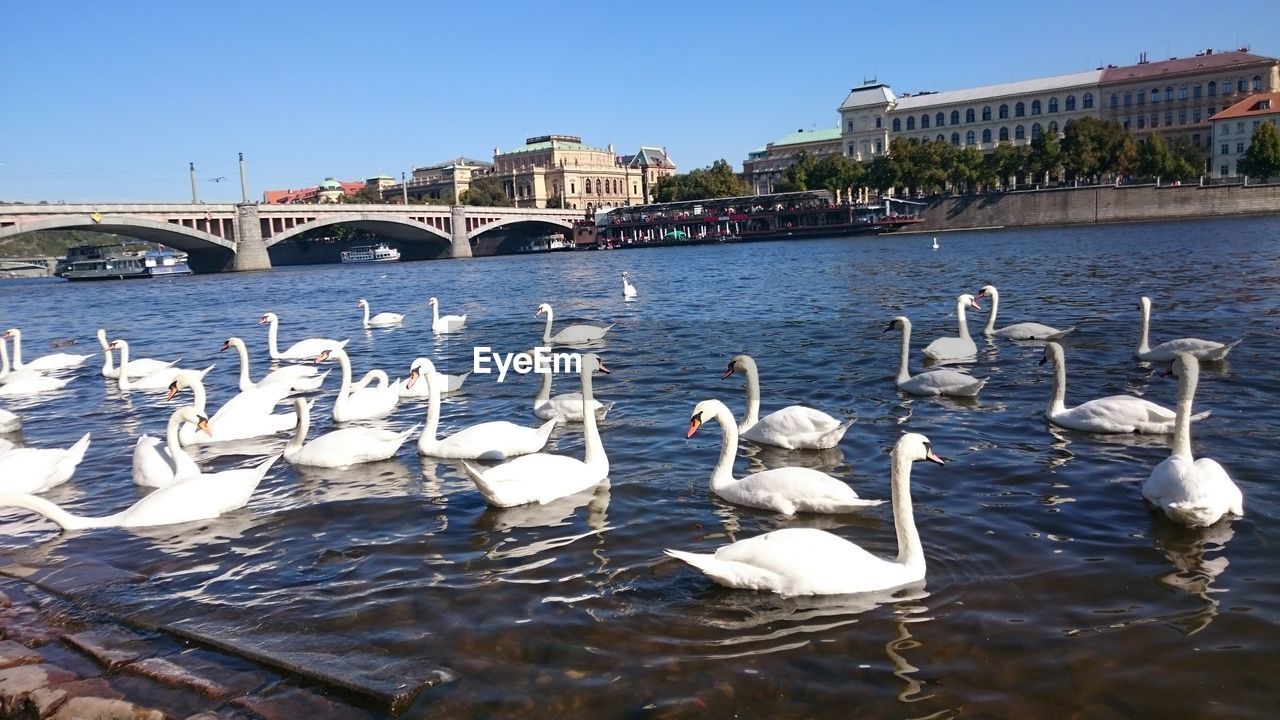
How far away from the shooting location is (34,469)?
29.1ft

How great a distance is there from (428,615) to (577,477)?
8.04 feet

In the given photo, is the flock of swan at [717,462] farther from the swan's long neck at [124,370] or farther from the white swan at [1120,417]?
the swan's long neck at [124,370]

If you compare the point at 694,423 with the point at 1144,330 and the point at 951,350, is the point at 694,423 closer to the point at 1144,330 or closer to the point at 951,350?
the point at 951,350

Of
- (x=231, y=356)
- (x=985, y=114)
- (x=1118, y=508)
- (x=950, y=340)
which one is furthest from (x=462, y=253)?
(x=1118, y=508)

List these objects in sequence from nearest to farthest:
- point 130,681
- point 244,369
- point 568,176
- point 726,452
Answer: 1. point 130,681
2. point 726,452
3. point 244,369
4. point 568,176

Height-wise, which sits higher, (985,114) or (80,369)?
(985,114)

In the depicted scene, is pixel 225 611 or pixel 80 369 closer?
pixel 225 611

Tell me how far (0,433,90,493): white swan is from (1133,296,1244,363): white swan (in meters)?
13.1

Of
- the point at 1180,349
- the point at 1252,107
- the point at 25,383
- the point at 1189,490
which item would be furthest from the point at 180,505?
the point at 1252,107

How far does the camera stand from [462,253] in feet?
331

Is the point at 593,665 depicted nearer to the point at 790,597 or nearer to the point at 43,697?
the point at 790,597

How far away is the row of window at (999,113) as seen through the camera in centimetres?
11738

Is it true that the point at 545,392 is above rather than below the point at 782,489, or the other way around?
above

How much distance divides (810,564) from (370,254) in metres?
126
